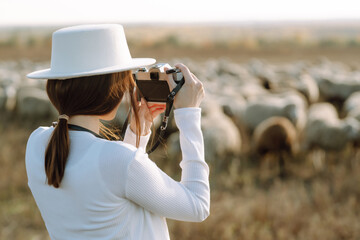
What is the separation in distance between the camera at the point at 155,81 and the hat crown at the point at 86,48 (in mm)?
118

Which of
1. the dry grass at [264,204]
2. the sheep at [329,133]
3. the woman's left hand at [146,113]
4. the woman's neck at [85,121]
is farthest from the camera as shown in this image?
the sheep at [329,133]

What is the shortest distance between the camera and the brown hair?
4.7 inches

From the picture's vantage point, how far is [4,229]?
3625 mm

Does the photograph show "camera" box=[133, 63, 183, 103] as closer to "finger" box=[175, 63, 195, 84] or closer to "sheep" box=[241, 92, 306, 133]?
"finger" box=[175, 63, 195, 84]

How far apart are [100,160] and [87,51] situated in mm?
324

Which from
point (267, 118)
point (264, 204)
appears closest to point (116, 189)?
point (264, 204)

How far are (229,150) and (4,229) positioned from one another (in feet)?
8.58

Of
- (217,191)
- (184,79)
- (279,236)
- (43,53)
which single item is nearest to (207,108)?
(217,191)

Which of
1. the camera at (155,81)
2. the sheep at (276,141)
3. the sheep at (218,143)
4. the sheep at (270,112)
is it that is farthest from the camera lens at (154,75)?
the sheep at (270,112)

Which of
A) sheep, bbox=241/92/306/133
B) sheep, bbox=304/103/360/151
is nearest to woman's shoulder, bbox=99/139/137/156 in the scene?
sheep, bbox=304/103/360/151

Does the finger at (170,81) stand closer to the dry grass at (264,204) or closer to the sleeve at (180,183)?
the sleeve at (180,183)

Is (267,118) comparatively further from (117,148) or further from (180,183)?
(117,148)

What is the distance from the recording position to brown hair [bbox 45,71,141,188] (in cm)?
109

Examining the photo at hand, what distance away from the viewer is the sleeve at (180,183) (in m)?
1.06
